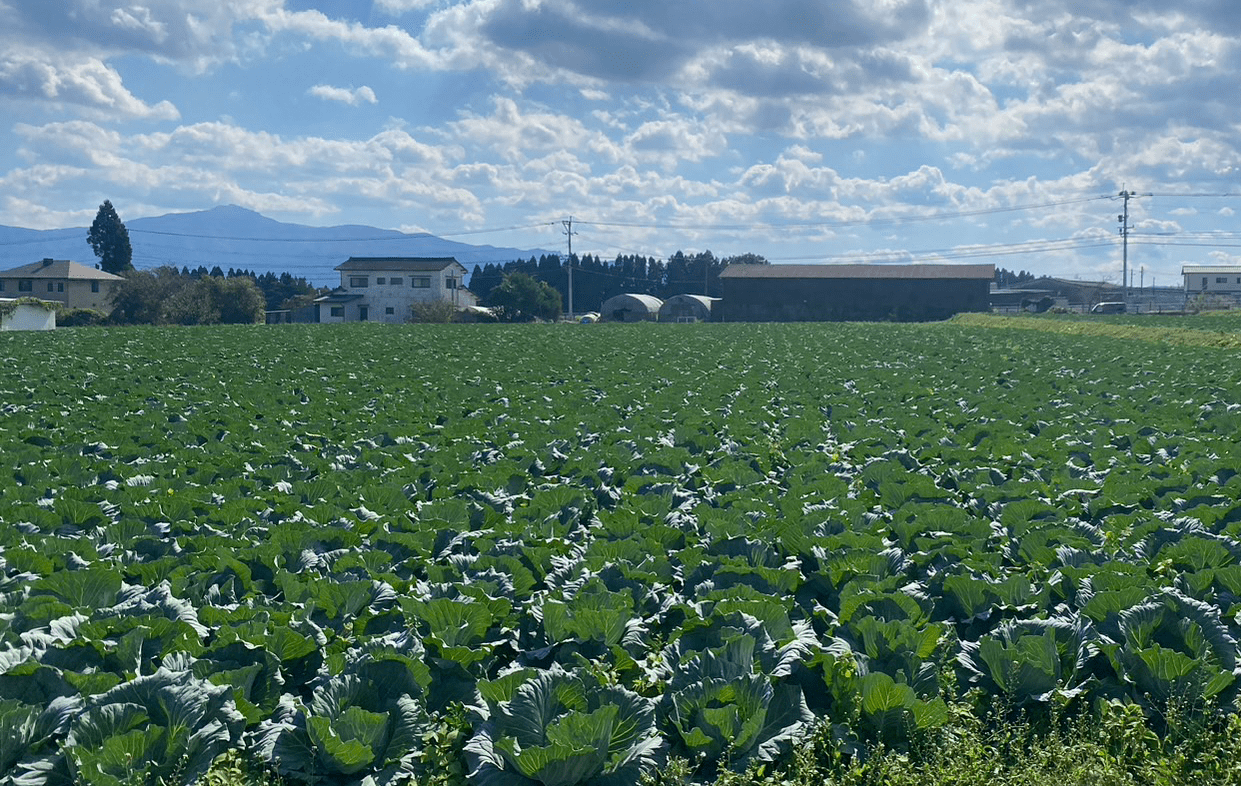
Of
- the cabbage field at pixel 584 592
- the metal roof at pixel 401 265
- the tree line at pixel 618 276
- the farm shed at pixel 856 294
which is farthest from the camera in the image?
the tree line at pixel 618 276

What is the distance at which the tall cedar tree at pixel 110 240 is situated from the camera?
100750 millimetres

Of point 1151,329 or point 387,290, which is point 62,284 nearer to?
point 387,290

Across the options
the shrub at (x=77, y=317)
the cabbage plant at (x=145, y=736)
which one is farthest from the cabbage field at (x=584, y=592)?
the shrub at (x=77, y=317)

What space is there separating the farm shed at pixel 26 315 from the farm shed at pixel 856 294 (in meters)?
53.6

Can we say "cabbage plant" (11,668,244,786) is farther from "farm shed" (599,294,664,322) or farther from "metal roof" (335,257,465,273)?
"farm shed" (599,294,664,322)

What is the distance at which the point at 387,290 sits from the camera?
93.2 m

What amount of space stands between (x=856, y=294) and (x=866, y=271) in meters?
4.48

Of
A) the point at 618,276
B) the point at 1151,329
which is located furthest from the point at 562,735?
the point at 618,276

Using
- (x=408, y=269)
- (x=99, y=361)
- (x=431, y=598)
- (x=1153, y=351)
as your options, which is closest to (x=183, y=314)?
(x=408, y=269)

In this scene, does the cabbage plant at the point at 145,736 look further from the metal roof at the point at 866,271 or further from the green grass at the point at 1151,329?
the metal roof at the point at 866,271

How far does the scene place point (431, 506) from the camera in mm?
8031

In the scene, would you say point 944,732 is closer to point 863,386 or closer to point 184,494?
point 184,494

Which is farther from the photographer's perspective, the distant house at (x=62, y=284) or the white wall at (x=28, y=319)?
the distant house at (x=62, y=284)

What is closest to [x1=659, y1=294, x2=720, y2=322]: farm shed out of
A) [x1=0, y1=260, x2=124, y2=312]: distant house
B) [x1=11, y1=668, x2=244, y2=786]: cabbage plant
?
[x1=0, y1=260, x2=124, y2=312]: distant house
